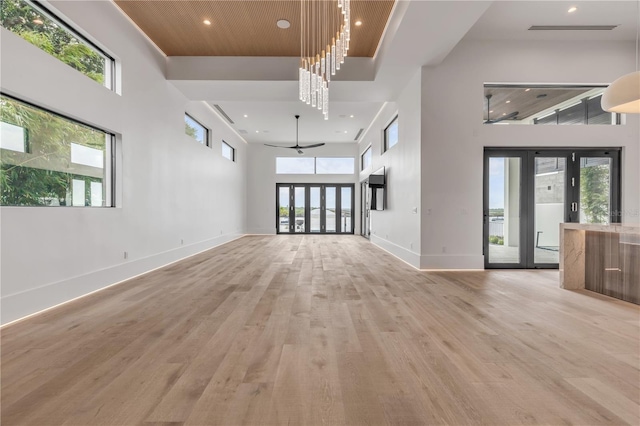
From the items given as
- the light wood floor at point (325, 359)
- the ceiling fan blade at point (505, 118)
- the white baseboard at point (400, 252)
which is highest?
the ceiling fan blade at point (505, 118)

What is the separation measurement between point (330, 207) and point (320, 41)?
320 inches

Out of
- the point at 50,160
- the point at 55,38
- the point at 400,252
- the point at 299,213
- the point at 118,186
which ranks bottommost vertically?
the point at 400,252

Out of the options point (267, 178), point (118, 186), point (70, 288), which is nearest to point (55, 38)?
point (118, 186)

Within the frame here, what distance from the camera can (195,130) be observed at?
25.2ft

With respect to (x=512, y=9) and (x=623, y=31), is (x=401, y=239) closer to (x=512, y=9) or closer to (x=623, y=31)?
(x=512, y=9)

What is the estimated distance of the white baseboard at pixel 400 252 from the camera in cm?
555

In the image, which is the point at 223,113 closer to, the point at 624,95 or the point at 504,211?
the point at 504,211

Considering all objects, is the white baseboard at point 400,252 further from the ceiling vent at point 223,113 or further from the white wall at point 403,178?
the ceiling vent at point 223,113

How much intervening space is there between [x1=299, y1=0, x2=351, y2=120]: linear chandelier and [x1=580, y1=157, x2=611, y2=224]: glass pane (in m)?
5.05

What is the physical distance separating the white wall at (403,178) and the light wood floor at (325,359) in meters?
2.15

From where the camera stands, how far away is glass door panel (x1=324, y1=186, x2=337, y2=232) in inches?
504

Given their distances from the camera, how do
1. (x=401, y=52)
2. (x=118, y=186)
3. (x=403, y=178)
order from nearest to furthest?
(x=118, y=186) → (x=401, y=52) → (x=403, y=178)

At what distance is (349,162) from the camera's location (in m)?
12.8

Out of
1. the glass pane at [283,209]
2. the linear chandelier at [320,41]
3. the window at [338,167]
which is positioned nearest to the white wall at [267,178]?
the window at [338,167]
